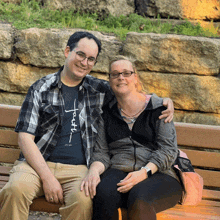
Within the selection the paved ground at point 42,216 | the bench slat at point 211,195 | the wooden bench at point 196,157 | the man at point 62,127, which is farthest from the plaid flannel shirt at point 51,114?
the paved ground at point 42,216

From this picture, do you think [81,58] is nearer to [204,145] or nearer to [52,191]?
[52,191]

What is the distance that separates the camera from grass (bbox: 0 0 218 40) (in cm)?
509

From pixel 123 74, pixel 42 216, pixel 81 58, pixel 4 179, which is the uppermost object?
pixel 81 58

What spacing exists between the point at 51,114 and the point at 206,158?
158cm

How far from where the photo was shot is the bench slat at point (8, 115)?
3.38 meters

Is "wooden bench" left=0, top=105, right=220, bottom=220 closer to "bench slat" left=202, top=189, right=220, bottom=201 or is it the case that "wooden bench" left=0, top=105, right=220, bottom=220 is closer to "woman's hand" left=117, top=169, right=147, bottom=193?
"bench slat" left=202, top=189, right=220, bottom=201

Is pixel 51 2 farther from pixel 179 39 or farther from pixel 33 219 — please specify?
pixel 33 219

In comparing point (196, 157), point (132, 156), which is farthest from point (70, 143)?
point (196, 157)

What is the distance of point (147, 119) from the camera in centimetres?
275

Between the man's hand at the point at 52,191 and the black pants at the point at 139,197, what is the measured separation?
0.96 ft

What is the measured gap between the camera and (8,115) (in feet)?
11.1

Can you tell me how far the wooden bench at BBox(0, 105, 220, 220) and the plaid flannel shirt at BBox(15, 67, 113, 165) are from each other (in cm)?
53

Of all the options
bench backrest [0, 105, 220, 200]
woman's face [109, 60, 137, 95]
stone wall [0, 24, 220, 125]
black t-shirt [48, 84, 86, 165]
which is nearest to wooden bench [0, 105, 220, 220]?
bench backrest [0, 105, 220, 200]

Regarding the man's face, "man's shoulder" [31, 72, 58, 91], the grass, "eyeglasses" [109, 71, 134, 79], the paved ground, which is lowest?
the paved ground
